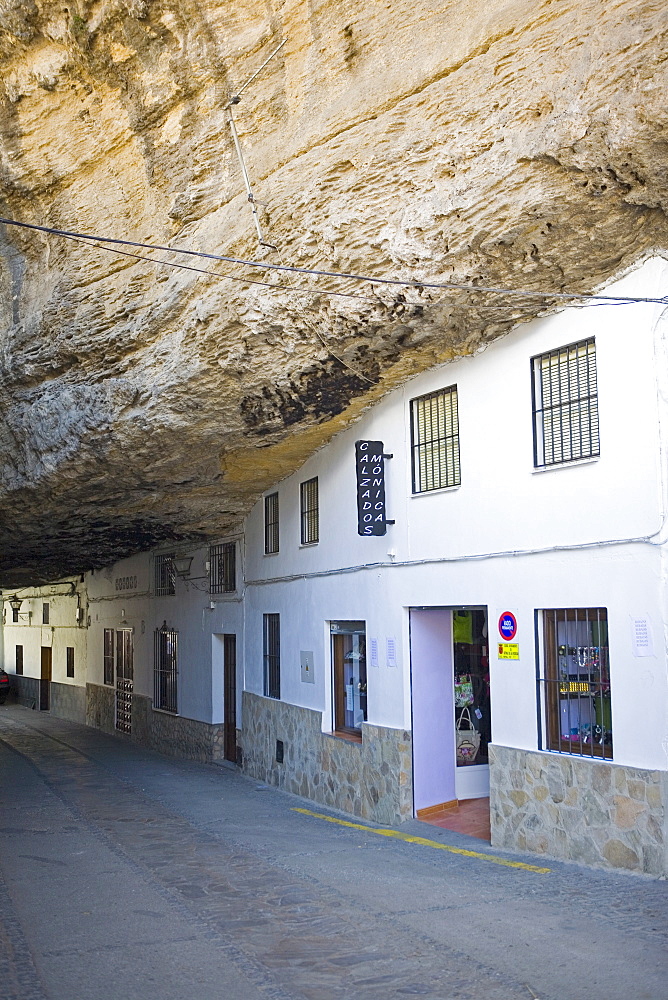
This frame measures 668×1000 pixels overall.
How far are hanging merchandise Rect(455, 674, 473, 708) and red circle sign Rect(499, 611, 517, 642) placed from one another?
9.70 ft

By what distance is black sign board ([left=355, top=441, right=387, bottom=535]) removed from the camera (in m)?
12.0

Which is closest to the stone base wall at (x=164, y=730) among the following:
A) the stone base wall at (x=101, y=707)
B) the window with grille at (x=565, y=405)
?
the stone base wall at (x=101, y=707)

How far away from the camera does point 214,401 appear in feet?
40.9

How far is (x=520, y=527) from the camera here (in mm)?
9719

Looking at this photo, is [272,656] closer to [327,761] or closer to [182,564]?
[327,761]

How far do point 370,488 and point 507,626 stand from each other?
9.96ft

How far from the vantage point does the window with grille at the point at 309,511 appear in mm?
14680

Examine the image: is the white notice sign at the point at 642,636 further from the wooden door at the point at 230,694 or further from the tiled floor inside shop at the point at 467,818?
the wooden door at the point at 230,694

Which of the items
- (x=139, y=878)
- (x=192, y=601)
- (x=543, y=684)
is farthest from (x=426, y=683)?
(x=192, y=601)

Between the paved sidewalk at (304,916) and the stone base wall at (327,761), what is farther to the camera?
the stone base wall at (327,761)

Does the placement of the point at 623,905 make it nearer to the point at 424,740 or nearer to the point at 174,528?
the point at 424,740

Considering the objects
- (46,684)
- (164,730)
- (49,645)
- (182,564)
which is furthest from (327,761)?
(46,684)

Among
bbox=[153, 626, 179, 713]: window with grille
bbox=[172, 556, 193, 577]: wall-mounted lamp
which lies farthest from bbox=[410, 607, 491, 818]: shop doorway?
bbox=[153, 626, 179, 713]: window with grille

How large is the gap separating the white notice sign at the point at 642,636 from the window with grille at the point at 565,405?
165 cm
